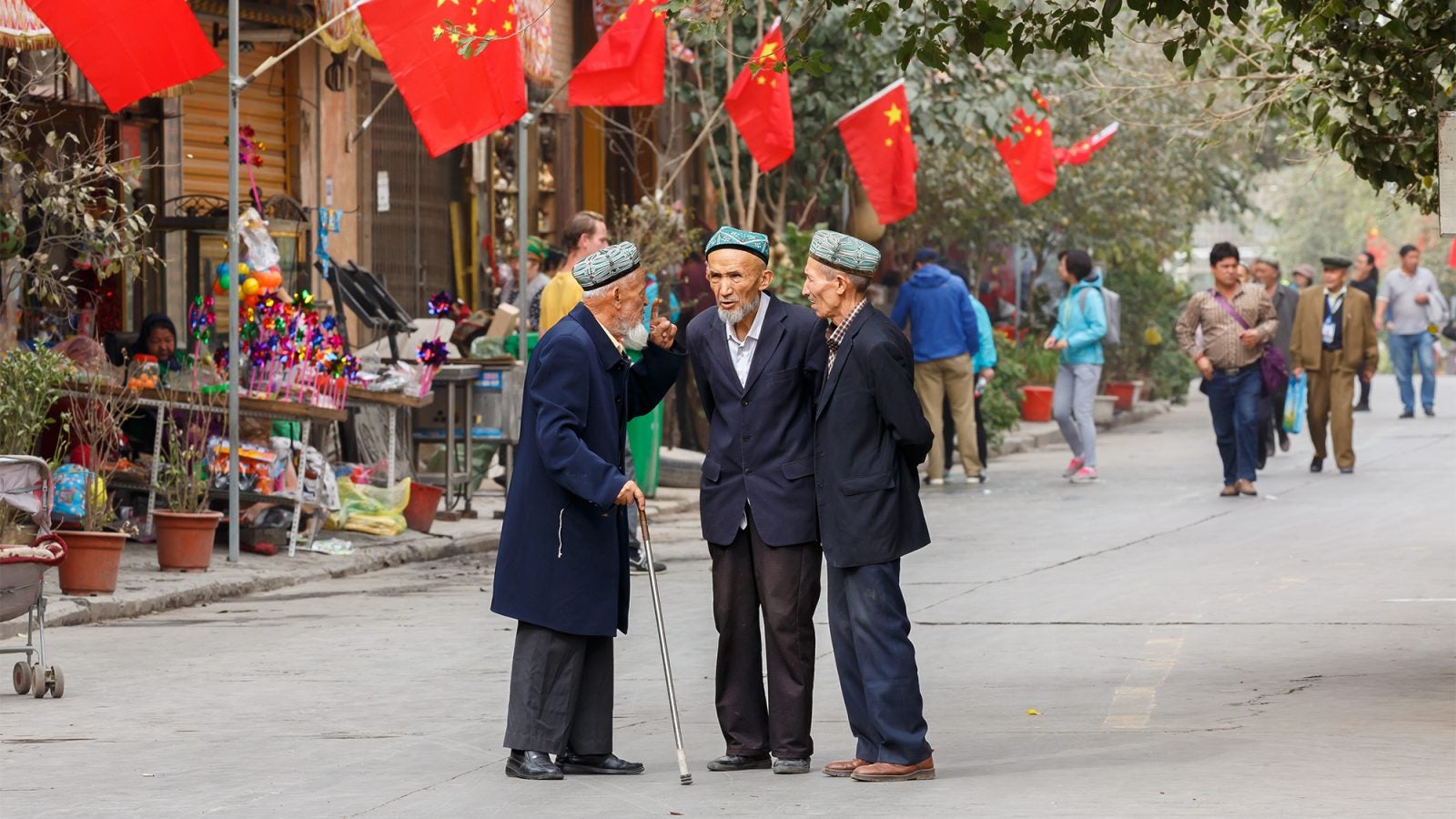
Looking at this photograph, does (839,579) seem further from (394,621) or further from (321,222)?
(321,222)

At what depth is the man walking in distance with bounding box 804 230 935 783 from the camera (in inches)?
279

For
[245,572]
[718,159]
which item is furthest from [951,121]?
[245,572]

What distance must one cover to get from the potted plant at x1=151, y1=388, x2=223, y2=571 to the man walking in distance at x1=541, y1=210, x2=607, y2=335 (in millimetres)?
2114

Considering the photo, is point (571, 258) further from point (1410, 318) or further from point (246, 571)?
point (1410, 318)

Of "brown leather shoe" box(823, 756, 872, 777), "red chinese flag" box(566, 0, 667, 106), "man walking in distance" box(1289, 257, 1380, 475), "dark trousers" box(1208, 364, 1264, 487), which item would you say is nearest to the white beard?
"brown leather shoe" box(823, 756, 872, 777)

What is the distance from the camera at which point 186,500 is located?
12.8 m

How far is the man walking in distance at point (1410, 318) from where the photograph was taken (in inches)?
1107

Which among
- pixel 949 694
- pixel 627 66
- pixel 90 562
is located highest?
pixel 627 66

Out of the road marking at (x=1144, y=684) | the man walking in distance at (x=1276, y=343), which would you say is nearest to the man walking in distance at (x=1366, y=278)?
the man walking in distance at (x=1276, y=343)

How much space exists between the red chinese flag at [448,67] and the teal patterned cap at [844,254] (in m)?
6.08

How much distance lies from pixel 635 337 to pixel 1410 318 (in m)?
23.0

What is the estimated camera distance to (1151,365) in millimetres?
31688

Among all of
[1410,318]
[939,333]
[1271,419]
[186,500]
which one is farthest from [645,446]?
[1410,318]

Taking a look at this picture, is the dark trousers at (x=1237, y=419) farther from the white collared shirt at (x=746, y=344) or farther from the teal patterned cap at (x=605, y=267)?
the teal patterned cap at (x=605, y=267)
